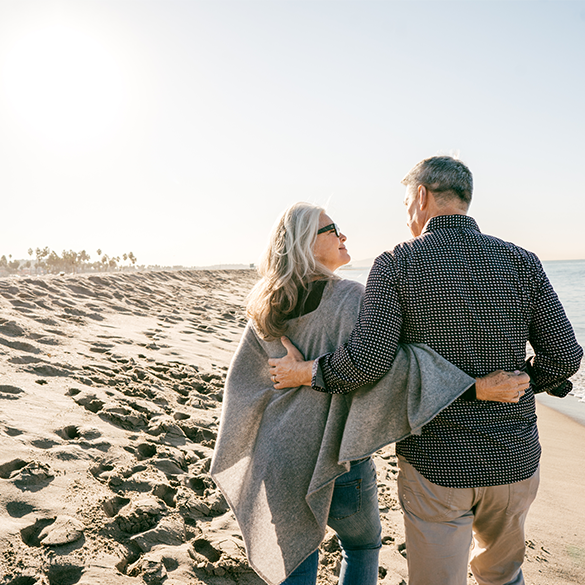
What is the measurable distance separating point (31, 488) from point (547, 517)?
11.5ft

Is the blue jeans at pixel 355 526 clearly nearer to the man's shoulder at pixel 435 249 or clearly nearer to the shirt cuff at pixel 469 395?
the shirt cuff at pixel 469 395

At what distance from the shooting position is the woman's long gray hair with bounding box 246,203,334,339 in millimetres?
Answer: 1876

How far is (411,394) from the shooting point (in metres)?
1.68

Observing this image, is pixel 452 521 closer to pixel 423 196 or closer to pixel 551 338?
pixel 551 338

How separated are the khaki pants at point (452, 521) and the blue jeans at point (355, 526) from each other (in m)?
0.14

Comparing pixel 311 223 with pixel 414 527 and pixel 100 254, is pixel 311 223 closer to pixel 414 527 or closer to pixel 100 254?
pixel 414 527

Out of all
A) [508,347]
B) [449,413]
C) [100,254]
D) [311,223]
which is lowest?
[100,254]

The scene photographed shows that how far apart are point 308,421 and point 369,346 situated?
0.42 m

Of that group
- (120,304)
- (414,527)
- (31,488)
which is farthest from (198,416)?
(120,304)

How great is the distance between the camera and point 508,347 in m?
1.73

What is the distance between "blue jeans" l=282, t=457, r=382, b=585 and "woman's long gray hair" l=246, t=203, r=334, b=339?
2.15 ft

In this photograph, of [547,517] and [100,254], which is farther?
[100,254]

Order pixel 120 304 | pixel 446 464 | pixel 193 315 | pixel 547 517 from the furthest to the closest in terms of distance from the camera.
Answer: pixel 193 315 → pixel 120 304 → pixel 547 517 → pixel 446 464

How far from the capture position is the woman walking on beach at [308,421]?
5.57 feet
